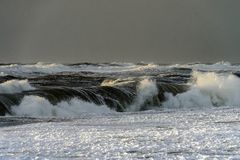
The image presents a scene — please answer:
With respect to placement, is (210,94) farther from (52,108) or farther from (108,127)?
(108,127)

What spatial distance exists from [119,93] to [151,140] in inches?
542

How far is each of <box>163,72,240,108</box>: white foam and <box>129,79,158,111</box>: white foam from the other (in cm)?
79

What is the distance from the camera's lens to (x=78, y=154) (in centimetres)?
859

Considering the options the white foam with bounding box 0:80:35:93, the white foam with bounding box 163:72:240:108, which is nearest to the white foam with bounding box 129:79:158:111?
the white foam with bounding box 163:72:240:108

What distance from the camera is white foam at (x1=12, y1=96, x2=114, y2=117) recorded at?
1903 cm

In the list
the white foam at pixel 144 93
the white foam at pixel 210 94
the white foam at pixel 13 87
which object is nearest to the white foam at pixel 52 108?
the white foam at pixel 144 93

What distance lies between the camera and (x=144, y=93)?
24531 millimetres

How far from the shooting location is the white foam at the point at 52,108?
19.0 m

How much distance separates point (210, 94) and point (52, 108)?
8619 mm

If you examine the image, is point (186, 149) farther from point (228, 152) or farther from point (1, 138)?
point (1, 138)

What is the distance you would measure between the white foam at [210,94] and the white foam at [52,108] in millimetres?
3774

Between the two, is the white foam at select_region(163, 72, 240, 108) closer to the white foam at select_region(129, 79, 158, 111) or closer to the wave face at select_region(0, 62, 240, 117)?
the wave face at select_region(0, 62, 240, 117)

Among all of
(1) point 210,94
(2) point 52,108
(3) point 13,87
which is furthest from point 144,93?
(2) point 52,108

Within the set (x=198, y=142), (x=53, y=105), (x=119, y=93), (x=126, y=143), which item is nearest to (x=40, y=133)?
(x=126, y=143)
